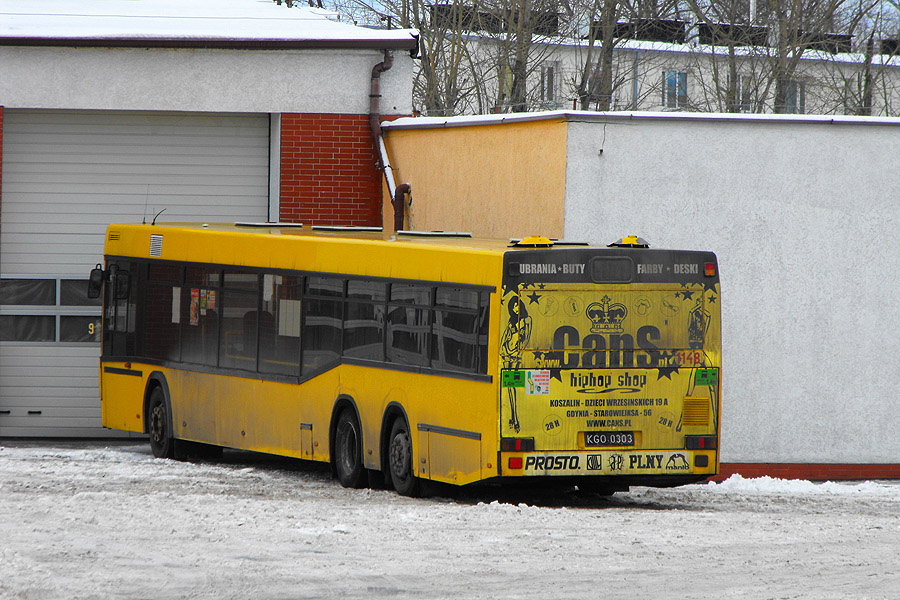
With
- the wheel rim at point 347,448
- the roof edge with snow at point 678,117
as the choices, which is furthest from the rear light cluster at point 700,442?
the roof edge with snow at point 678,117

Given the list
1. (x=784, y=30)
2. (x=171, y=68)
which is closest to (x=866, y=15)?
(x=784, y=30)

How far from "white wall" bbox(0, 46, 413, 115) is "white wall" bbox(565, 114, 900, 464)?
17.9 feet

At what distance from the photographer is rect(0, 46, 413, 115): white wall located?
21.2 meters

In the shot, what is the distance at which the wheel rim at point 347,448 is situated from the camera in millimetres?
15344

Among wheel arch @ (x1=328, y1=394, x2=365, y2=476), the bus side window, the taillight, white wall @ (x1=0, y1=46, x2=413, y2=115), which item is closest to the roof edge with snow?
the bus side window

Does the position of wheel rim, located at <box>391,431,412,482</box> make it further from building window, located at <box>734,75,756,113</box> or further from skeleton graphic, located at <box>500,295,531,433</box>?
building window, located at <box>734,75,756,113</box>

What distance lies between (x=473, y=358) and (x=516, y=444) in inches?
33.5

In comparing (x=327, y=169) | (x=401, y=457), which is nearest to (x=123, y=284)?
(x=327, y=169)

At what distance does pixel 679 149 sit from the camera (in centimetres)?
1731

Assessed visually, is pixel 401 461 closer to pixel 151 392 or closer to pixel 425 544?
pixel 425 544

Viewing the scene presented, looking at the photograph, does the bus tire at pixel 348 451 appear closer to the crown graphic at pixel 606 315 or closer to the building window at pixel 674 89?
the crown graphic at pixel 606 315

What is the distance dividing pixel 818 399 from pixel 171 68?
388 inches

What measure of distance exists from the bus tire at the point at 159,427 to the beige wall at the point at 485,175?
412 centimetres

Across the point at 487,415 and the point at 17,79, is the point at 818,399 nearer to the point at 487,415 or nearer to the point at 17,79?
the point at 487,415
